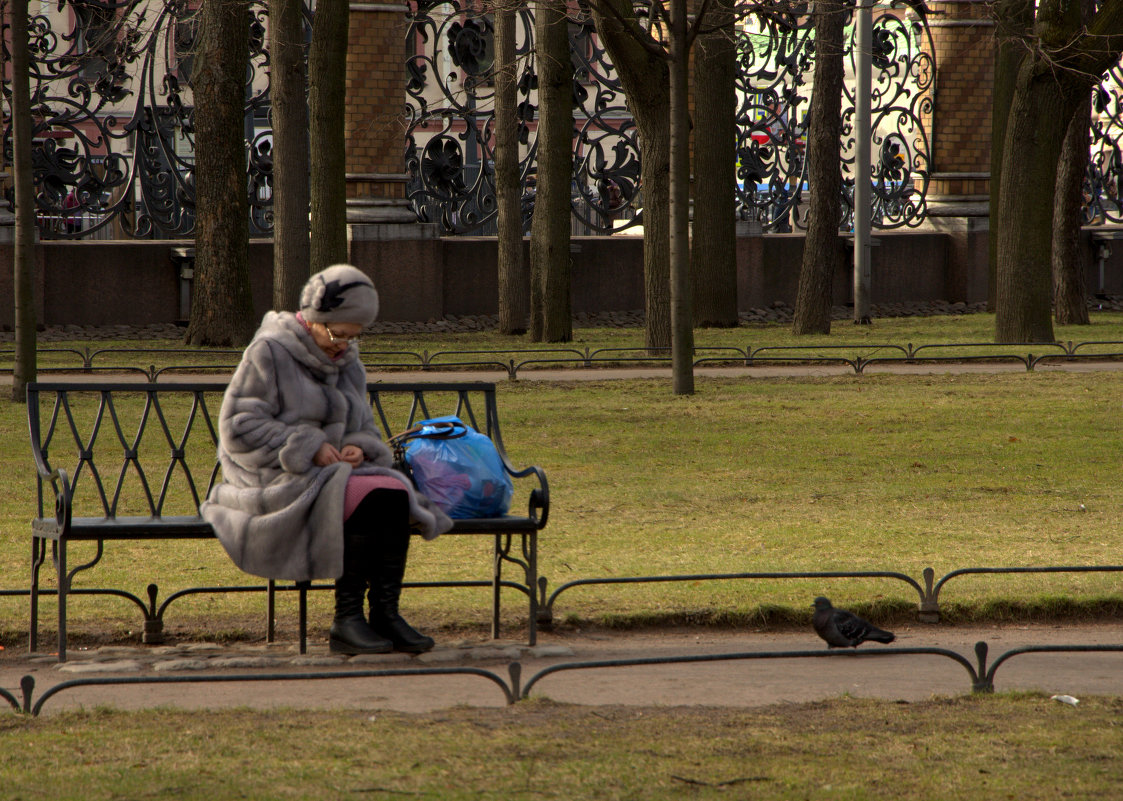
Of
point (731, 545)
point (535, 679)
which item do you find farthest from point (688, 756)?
point (731, 545)

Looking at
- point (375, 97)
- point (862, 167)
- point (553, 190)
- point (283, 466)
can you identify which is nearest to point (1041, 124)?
point (553, 190)

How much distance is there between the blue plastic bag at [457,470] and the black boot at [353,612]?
424 millimetres

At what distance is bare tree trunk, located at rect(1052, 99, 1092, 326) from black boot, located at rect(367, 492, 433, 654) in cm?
2330

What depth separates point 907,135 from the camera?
109 feet

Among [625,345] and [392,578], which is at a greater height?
[625,345]

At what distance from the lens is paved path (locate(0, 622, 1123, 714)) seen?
18.0ft

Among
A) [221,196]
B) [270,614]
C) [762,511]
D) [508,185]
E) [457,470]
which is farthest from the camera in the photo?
[508,185]

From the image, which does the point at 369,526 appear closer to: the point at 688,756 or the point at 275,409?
the point at 275,409

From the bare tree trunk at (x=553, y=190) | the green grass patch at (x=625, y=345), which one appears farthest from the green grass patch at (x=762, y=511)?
the bare tree trunk at (x=553, y=190)

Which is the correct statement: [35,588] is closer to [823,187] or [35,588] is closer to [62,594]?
[62,594]

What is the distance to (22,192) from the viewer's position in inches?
543

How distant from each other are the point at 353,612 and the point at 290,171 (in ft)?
46.7

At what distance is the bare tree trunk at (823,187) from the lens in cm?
2439

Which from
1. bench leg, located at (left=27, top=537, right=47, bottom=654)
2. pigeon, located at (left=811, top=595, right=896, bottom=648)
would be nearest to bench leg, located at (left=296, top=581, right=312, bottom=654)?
bench leg, located at (left=27, top=537, right=47, bottom=654)
